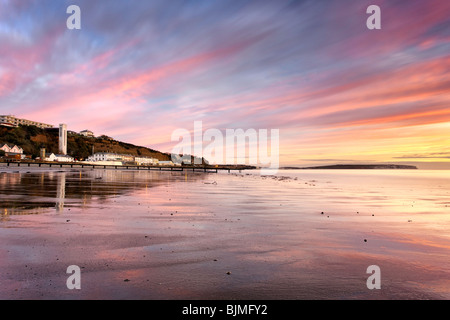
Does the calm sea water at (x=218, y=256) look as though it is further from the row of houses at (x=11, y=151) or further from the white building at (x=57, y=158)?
the white building at (x=57, y=158)

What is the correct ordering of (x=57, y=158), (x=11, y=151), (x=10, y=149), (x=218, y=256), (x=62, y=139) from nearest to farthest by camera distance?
(x=218, y=256), (x=11, y=151), (x=10, y=149), (x=57, y=158), (x=62, y=139)

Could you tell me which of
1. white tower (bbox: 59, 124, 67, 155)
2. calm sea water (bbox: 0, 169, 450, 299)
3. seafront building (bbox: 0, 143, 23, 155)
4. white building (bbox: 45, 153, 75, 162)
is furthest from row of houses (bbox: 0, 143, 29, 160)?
calm sea water (bbox: 0, 169, 450, 299)

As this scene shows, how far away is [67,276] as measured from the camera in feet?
18.6

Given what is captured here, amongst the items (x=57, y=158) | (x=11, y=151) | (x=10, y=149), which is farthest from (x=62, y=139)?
(x=11, y=151)

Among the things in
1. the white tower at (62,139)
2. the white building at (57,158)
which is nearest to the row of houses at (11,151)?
the white building at (57,158)

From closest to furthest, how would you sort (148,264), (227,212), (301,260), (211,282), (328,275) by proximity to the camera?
(211,282) → (328,275) → (148,264) → (301,260) → (227,212)

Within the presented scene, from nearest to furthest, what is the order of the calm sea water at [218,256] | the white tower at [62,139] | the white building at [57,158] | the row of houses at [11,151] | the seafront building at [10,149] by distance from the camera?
the calm sea water at [218,256] < the row of houses at [11,151] < the seafront building at [10,149] < the white building at [57,158] < the white tower at [62,139]

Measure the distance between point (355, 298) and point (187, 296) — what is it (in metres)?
2.95

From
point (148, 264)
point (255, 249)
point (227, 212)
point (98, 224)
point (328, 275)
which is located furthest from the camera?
point (227, 212)

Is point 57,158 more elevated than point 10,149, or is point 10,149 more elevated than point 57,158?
point 10,149

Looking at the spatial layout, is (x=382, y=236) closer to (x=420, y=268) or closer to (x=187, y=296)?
(x=420, y=268)

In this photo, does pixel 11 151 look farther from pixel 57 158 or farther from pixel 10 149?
pixel 57 158
